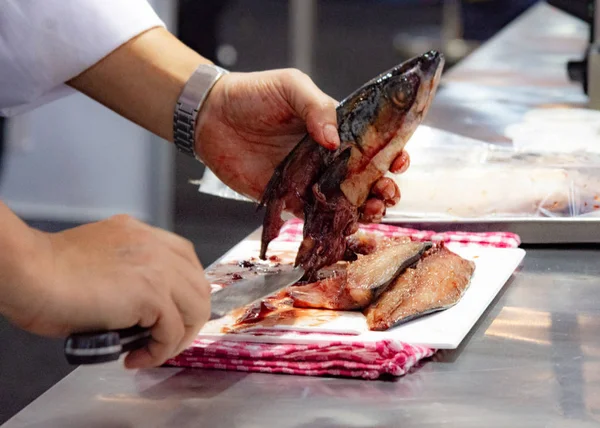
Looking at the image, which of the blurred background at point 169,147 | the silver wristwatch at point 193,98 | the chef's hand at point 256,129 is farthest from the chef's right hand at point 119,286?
the silver wristwatch at point 193,98

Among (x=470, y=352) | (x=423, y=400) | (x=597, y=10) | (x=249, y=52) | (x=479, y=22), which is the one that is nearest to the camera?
(x=423, y=400)

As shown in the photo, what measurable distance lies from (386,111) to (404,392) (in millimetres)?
583

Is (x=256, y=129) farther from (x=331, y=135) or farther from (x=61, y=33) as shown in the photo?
(x=61, y=33)

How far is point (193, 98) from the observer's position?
2.22m

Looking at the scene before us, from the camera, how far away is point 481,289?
5.96 feet

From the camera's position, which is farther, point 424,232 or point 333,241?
point 424,232

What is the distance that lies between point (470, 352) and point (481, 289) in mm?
267

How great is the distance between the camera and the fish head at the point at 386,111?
1.79 metres

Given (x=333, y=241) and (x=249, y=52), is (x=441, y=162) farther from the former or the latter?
(x=249, y=52)

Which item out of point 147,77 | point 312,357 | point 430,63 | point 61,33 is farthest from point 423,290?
point 61,33

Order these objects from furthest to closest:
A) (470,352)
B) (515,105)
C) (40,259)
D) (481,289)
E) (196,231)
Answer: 1. (515,105)
2. (196,231)
3. (481,289)
4. (470,352)
5. (40,259)

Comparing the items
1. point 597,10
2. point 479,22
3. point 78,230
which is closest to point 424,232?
point 78,230

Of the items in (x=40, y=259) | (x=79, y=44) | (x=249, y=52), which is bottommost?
(x=249, y=52)

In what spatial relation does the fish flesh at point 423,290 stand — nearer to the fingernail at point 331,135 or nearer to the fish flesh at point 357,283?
the fish flesh at point 357,283
